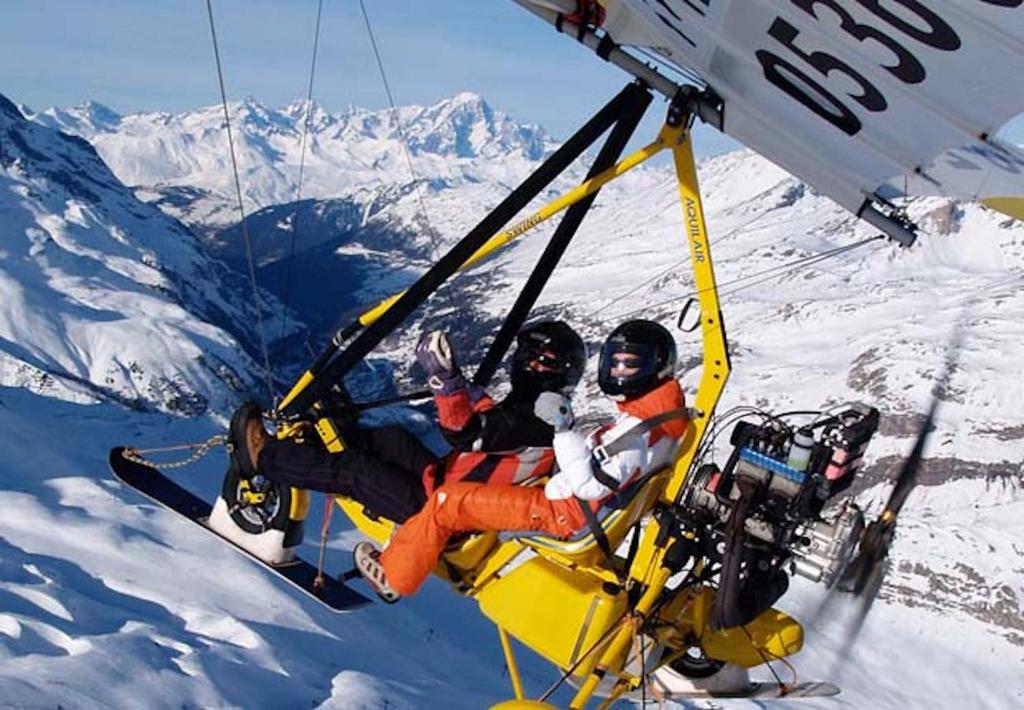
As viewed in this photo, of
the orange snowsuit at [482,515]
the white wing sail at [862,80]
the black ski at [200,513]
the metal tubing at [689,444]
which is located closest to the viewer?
the white wing sail at [862,80]

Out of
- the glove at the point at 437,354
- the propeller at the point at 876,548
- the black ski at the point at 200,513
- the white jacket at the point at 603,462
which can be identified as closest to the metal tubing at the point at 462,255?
the glove at the point at 437,354

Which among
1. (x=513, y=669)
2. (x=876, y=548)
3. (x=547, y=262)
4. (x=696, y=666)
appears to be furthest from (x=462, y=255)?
(x=696, y=666)

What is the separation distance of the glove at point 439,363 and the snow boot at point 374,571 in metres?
1.47

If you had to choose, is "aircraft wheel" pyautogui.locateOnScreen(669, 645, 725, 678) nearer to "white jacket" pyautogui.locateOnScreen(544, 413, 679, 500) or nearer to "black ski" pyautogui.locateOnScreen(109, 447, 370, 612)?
"white jacket" pyautogui.locateOnScreen(544, 413, 679, 500)

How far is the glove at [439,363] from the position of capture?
8.23 metres

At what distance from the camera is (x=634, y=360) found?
24.3 feet

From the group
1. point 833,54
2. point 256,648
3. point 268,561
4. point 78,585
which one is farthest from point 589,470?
point 78,585

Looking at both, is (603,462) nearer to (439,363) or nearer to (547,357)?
(547,357)

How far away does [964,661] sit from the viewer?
57.6m

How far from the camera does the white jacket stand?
6.94m

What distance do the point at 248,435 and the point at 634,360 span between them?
12.5ft

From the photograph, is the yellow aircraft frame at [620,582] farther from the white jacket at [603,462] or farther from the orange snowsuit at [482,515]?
the white jacket at [603,462]

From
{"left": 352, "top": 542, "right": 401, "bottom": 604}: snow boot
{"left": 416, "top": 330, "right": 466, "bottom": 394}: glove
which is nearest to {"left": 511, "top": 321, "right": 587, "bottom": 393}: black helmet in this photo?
{"left": 416, "top": 330, "right": 466, "bottom": 394}: glove

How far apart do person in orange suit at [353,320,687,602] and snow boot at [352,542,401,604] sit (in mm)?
111
